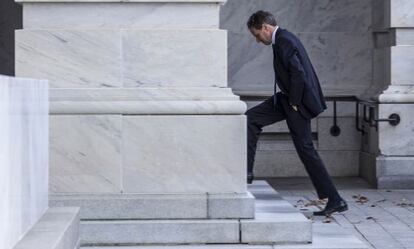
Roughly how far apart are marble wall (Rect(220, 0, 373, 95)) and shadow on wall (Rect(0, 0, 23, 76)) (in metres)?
2.62

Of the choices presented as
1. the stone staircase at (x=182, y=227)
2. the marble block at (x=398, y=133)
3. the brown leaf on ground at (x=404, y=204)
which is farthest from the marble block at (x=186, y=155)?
the marble block at (x=398, y=133)

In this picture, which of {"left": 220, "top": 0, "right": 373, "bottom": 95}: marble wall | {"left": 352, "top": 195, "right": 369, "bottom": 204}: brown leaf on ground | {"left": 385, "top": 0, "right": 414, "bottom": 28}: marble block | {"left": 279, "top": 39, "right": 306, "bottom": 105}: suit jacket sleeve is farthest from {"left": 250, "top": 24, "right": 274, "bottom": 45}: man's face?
{"left": 220, "top": 0, "right": 373, "bottom": 95}: marble wall

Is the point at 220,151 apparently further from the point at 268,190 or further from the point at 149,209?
the point at 268,190

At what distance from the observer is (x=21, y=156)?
15.5ft

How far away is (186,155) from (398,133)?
489 cm

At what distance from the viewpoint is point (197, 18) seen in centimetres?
759

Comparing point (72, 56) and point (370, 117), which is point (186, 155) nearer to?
point (72, 56)

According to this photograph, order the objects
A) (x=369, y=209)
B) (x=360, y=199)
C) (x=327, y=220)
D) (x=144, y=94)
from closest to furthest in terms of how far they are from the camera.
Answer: (x=144, y=94) → (x=327, y=220) → (x=369, y=209) → (x=360, y=199)

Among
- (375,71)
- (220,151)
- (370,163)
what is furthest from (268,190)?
(375,71)

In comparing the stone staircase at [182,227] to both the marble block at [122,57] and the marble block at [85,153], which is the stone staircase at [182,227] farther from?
the marble block at [122,57]

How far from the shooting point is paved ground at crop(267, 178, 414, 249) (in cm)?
823

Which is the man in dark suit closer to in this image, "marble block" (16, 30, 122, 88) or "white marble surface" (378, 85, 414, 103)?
"marble block" (16, 30, 122, 88)

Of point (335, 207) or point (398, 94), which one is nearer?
point (335, 207)

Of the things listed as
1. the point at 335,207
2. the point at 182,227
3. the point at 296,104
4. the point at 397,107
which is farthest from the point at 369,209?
the point at 182,227
